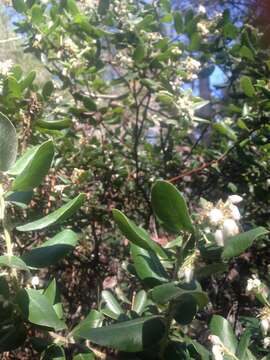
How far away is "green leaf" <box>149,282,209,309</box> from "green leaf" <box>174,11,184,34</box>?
1471 mm

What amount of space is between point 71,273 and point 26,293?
Result: 984mm

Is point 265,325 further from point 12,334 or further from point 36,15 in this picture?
point 36,15

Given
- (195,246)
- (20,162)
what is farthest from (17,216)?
(195,246)

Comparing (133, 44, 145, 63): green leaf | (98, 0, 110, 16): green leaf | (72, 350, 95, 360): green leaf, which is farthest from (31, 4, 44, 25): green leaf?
(72, 350, 95, 360): green leaf

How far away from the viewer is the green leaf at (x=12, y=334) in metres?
1.08

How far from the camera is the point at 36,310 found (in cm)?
99

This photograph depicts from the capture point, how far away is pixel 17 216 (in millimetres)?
1513

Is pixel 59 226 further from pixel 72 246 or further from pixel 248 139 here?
pixel 248 139

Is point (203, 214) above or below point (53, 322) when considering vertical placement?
above

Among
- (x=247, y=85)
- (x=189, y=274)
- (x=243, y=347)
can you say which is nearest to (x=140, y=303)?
(x=243, y=347)

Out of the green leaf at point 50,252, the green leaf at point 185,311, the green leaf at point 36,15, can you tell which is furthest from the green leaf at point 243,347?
the green leaf at point 36,15

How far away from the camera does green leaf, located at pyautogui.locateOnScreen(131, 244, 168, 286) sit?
1.06 m

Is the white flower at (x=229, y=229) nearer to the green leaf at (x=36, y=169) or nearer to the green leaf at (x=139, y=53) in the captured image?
the green leaf at (x=36, y=169)

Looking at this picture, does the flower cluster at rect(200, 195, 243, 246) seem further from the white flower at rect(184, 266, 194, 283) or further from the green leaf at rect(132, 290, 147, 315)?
the green leaf at rect(132, 290, 147, 315)
